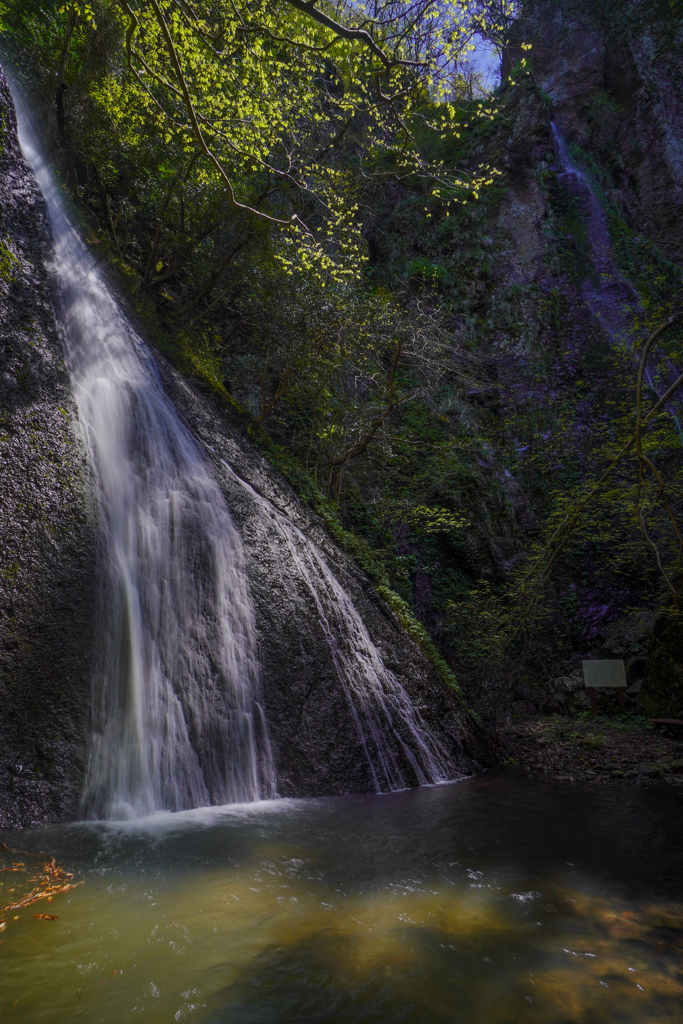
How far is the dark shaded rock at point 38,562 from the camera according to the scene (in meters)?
4.23

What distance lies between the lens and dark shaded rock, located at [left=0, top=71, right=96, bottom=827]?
4234 millimetres

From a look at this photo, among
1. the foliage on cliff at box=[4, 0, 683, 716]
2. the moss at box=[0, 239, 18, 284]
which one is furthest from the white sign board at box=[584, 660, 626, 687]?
the moss at box=[0, 239, 18, 284]

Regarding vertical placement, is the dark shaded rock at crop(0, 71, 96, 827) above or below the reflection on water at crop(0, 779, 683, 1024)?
above

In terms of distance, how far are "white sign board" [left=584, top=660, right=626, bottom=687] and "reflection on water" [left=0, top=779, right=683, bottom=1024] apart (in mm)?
5341

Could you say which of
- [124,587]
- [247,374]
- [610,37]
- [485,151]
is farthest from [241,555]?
[610,37]

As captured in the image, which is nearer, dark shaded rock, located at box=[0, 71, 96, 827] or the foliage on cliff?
dark shaded rock, located at box=[0, 71, 96, 827]

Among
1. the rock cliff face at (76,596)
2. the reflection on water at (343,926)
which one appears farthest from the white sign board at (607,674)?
the reflection on water at (343,926)

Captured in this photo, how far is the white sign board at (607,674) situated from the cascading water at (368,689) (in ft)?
12.8

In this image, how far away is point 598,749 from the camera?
29.4 feet

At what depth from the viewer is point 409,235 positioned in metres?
18.6

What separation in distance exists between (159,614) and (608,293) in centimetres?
1722

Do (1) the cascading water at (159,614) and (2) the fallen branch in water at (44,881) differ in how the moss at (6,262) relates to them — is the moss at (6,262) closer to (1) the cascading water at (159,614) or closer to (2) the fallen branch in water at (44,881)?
(1) the cascading water at (159,614)

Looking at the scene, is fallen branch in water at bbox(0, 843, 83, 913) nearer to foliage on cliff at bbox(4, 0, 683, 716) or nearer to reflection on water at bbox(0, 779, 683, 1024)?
reflection on water at bbox(0, 779, 683, 1024)

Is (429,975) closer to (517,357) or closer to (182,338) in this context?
(182,338)
